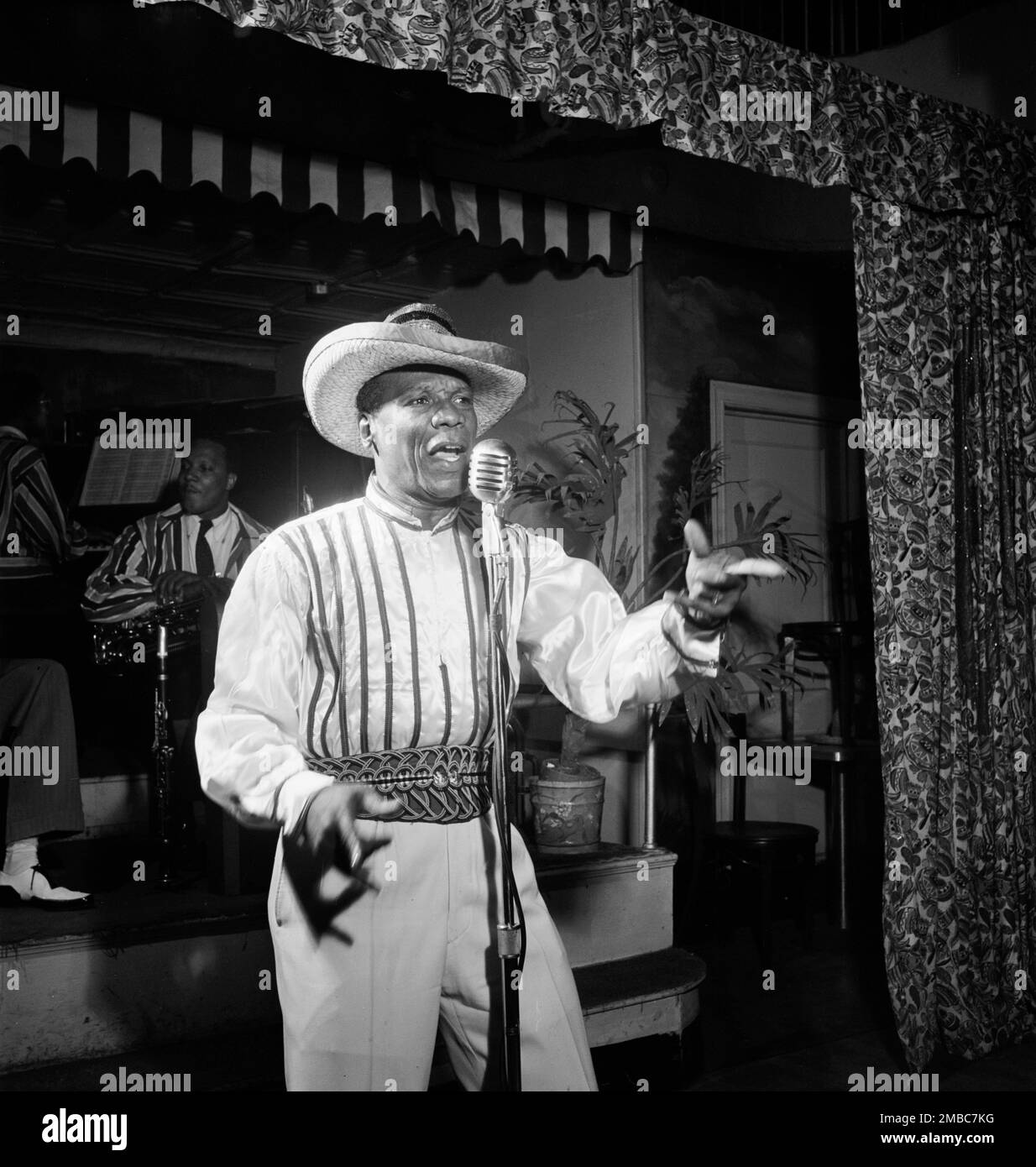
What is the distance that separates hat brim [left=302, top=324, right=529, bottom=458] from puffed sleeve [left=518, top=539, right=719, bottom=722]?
38 cm

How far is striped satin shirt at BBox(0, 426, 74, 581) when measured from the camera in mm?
4230

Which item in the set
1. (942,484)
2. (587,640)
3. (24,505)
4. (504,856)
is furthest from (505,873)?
(24,505)

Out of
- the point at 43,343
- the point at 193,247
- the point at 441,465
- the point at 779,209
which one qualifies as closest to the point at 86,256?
the point at 193,247

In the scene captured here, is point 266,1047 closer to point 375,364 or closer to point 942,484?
point 375,364

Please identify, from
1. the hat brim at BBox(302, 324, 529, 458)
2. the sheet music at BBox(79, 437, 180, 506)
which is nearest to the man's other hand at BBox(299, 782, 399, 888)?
the hat brim at BBox(302, 324, 529, 458)

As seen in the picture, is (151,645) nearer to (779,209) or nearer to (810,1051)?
(810,1051)

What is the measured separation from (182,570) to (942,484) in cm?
282

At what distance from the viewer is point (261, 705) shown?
207cm

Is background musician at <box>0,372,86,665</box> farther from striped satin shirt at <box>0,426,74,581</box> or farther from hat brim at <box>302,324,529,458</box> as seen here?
hat brim at <box>302,324,529,458</box>

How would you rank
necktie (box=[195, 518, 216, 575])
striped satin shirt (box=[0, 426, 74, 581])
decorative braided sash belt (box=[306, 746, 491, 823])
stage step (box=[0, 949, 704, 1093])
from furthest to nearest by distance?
necktie (box=[195, 518, 216, 575])
striped satin shirt (box=[0, 426, 74, 581])
stage step (box=[0, 949, 704, 1093])
decorative braided sash belt (box=[306, 746, 491, 823])

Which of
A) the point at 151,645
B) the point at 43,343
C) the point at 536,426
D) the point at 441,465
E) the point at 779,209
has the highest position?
the point at 779,209

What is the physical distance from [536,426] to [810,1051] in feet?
10.7

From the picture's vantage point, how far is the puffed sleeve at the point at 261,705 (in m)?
1.94

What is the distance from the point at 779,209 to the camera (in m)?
6.09
